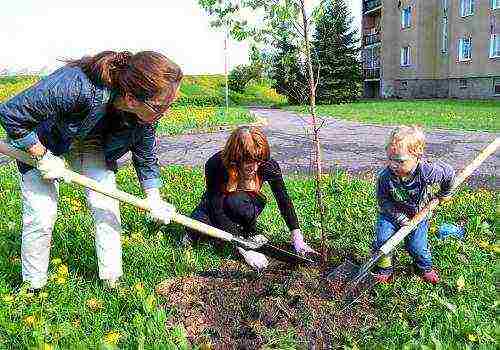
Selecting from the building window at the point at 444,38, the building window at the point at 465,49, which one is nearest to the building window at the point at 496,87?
the building window at the point at 465,49

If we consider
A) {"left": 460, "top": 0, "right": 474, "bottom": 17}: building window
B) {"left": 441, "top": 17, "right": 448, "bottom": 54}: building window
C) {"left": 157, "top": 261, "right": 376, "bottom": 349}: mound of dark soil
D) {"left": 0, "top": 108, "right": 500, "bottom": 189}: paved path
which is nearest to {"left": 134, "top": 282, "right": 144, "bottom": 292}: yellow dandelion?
{"left": 157, "top": 261, "right": 376, "bottom": 349}: mound of dark soil

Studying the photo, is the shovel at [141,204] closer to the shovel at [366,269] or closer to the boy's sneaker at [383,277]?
the shovel at [366,269]

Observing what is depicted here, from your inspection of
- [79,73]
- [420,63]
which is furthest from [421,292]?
[420,63]

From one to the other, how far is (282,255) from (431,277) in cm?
93

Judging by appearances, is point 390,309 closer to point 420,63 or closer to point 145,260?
point 145,260

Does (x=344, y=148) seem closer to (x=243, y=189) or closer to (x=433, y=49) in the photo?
(x=243, y=189)

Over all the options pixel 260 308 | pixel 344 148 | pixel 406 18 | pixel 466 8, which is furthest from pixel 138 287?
pixel 406 18

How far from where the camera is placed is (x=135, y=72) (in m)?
2.67

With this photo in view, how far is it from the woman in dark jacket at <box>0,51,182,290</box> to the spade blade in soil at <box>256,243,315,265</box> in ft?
2.24

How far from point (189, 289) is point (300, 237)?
0.92 meters

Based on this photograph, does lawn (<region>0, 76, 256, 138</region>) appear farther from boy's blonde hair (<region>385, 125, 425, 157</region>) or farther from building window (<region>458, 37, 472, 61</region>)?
building window (<region>458, 37, 472, 61</region>)

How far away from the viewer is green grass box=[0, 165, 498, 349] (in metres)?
2.82

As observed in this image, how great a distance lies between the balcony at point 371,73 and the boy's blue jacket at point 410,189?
1472 inches

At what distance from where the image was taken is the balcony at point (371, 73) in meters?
39.6
